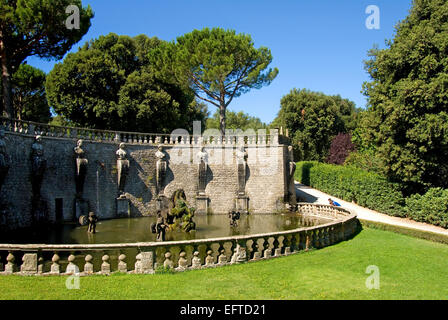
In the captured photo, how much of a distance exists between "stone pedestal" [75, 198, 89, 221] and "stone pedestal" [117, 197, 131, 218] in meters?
2.30

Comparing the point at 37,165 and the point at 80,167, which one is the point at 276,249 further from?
the point at 80,167

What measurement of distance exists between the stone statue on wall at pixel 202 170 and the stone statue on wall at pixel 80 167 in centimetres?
816

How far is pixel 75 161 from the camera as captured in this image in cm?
2148

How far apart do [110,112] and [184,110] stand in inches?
330

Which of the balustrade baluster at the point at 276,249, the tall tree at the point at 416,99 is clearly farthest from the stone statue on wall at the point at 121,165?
the tall tree at the point at 416,99

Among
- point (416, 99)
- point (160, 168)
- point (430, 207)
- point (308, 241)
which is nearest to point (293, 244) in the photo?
point (308, 241)

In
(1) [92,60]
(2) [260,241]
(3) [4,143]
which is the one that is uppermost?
(1) [92,60]

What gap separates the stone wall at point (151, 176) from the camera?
20797mm

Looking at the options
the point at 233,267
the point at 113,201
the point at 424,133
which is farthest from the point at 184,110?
the point at 233,267

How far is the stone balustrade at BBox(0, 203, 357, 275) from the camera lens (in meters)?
8.75

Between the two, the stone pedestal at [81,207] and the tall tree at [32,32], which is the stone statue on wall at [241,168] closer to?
the stone pedestal at [81,207]

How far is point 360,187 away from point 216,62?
15514 mm

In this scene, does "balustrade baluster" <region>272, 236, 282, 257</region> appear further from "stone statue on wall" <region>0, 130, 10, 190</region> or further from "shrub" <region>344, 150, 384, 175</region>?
"shrub" <region>344, 150, 384, 175</region>
